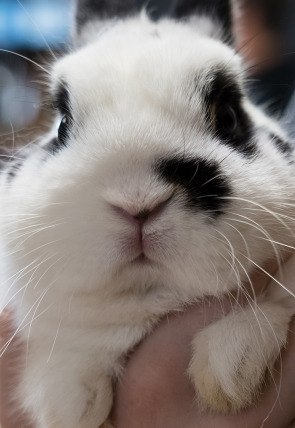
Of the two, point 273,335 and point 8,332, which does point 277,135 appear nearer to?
point 273,335

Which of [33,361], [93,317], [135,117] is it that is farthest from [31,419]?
[135,117]

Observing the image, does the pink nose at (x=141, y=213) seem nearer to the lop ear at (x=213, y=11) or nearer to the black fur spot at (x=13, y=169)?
the black fur spot at (x=13, y=169)

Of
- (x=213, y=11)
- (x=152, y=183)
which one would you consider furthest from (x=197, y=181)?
(x=213, y=11)

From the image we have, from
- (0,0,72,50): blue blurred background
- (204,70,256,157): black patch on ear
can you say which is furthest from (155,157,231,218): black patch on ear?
(0,0,72,50): blue blurred background

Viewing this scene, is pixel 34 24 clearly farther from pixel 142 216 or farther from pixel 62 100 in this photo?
pixel 142 216

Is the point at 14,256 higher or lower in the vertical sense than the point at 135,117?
lower

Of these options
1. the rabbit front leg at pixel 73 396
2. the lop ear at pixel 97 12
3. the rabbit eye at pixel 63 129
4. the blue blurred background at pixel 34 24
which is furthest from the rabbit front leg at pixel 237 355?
the lop ear at pixel 97 12
